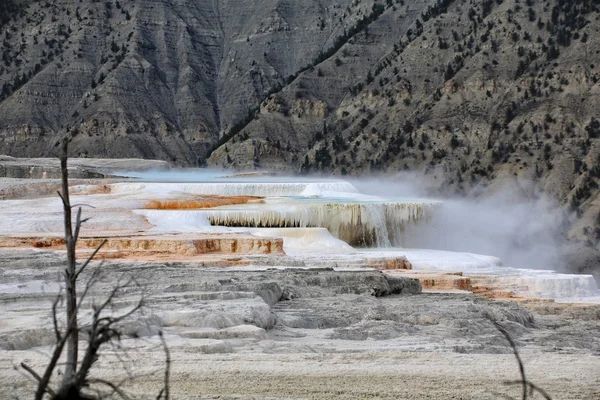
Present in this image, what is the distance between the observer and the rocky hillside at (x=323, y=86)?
65375mm

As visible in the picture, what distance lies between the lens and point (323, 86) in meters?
89.4

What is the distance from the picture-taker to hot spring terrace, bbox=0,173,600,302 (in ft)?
99.2

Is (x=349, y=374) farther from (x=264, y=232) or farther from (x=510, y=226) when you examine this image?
(x=510, y=226)

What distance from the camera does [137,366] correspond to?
1283 cm

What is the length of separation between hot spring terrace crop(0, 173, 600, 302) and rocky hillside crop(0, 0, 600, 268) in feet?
56.2

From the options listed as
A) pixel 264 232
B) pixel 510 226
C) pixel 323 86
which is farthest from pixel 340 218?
pixel 323 86

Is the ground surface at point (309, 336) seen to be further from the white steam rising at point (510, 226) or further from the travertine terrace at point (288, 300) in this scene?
the white steam rising at point (510, 226)

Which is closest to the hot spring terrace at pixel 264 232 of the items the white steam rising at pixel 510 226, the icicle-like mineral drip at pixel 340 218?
the icicle-like mineral drip at pixel 340 218

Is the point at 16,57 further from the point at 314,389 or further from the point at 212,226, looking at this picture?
the point at 314,389

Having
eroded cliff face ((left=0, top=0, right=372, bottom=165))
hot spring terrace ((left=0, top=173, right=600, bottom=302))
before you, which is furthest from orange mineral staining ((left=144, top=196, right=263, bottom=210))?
eroded cliff face ((left=0, top=0, right=372, bottom=165))

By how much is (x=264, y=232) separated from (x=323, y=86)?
53.4 metres

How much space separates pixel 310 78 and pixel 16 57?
3081 cm

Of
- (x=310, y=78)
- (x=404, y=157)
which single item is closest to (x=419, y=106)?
(x=404, y=157)

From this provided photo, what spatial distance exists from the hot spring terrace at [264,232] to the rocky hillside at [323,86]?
1714cm
